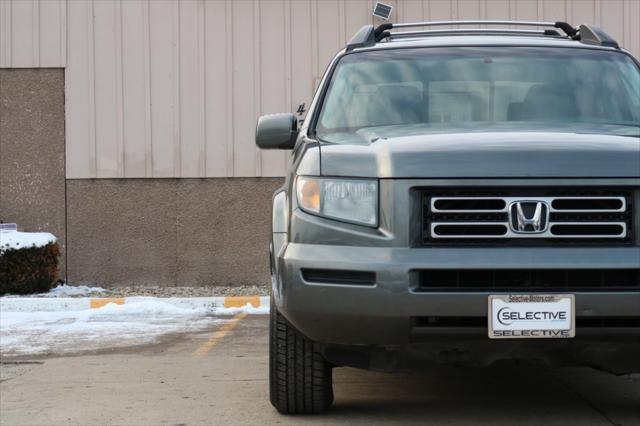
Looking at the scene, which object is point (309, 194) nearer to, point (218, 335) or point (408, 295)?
point (408, 295)

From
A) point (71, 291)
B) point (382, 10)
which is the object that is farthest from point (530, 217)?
point (382, 10)

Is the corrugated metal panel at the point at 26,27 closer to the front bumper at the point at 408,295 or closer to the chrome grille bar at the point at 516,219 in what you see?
the front bumper at the point at 408,295

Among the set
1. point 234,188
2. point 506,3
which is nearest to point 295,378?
point 234,188

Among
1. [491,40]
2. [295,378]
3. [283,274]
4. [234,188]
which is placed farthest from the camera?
[234,188]

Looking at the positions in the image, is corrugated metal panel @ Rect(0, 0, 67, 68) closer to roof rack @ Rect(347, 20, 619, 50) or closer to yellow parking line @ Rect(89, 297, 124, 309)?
yellow parking line @ Rect(89, 297, 124, 309)

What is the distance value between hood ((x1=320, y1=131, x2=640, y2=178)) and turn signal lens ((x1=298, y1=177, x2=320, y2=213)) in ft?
0.23

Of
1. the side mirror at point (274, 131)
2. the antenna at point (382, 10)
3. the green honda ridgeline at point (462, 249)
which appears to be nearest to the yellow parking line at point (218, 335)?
the side mirror at point (274, 131)

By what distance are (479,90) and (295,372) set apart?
5.72ft

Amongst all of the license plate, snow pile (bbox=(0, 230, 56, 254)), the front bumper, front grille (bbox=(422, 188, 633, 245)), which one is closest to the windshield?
front grille (bbox=(422, 188, 633, 245))

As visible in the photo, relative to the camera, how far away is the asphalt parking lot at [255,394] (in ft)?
16.1

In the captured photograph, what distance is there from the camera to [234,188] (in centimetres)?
1274

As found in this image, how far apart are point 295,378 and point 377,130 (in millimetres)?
1215

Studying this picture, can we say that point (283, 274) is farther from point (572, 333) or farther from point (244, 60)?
point (244, 60)

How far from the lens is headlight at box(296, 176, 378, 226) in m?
4.23
